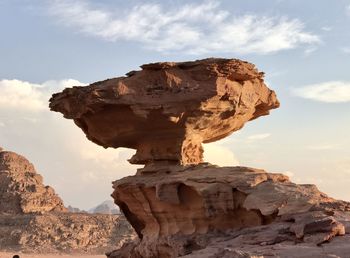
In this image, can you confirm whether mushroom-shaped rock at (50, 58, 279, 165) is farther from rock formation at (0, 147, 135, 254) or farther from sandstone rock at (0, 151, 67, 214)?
sandstone rock at (0, 151, 67, 214)

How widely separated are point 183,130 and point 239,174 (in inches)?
132

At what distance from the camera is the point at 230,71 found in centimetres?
1692

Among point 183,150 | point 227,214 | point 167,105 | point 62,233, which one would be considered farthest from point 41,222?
point 227,214

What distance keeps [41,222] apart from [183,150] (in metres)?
38.8

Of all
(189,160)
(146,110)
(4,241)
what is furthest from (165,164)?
(4,241)

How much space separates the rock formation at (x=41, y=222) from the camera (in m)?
50.9

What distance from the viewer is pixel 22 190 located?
5928 centimetres

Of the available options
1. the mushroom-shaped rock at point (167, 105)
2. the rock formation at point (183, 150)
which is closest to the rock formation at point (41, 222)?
the rock formation at point (183, 150)

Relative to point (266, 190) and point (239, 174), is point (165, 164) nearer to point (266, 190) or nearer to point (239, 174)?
point (239, 174)

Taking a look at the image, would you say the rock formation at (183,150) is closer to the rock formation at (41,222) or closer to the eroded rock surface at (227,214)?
the eroded rock surface at (227,214)

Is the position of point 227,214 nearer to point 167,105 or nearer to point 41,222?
point 167,105

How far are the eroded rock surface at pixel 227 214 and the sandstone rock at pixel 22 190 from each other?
4123cm

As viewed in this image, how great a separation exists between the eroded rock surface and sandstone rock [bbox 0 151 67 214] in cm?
4123

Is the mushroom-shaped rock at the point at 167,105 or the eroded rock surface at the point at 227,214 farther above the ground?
the mushroom-shaped rock at the point at 167,105
